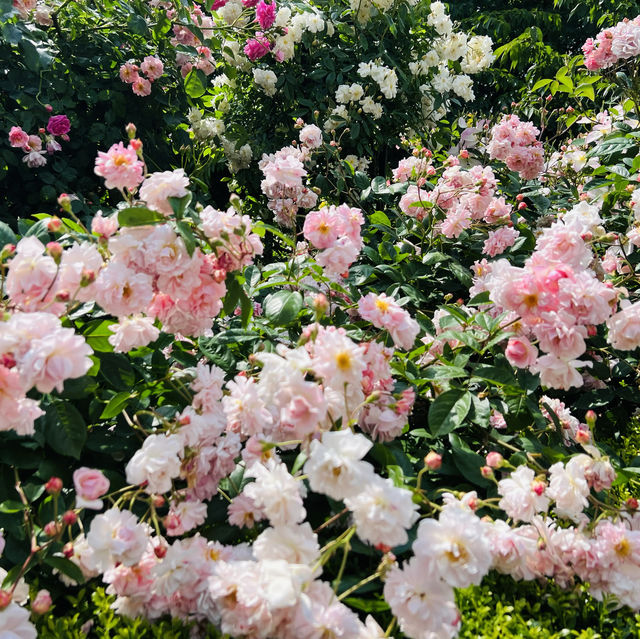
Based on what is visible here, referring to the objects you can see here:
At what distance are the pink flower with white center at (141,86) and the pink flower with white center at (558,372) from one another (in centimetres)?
270

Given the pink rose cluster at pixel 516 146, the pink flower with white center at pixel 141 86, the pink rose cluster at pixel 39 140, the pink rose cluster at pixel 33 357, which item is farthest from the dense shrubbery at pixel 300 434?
the pink flower with white center at pixel 141 86

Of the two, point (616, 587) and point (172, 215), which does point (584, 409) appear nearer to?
point (616, 587)

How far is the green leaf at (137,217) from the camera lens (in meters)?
1.11

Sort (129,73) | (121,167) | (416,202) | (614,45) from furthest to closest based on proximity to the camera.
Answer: (129,73) → (614,45) → (416,202) → (121,167)

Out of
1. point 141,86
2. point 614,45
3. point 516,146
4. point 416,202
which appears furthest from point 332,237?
point 141,86

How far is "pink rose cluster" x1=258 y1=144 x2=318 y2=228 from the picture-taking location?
175 centimetres

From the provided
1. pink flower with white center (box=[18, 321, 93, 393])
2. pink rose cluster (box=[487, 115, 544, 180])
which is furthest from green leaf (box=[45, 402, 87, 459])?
pink rose cluster (box=[487, 115, 544, 180])

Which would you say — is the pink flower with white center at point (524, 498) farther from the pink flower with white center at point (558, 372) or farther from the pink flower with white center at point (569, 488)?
the pink flower with white center at point (558, 372)

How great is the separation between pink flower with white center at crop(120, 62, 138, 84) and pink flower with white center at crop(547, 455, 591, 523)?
292 centimetres

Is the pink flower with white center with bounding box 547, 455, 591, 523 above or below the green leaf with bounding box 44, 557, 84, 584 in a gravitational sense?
above

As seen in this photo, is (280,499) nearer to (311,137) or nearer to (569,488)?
(569,488)

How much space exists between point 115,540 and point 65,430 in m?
0.26

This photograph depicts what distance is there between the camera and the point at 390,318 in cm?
125

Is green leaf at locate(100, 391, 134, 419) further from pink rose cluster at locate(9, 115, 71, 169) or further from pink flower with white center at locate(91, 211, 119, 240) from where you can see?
pink rose cluster at locate(9, 115, 71, 169)
